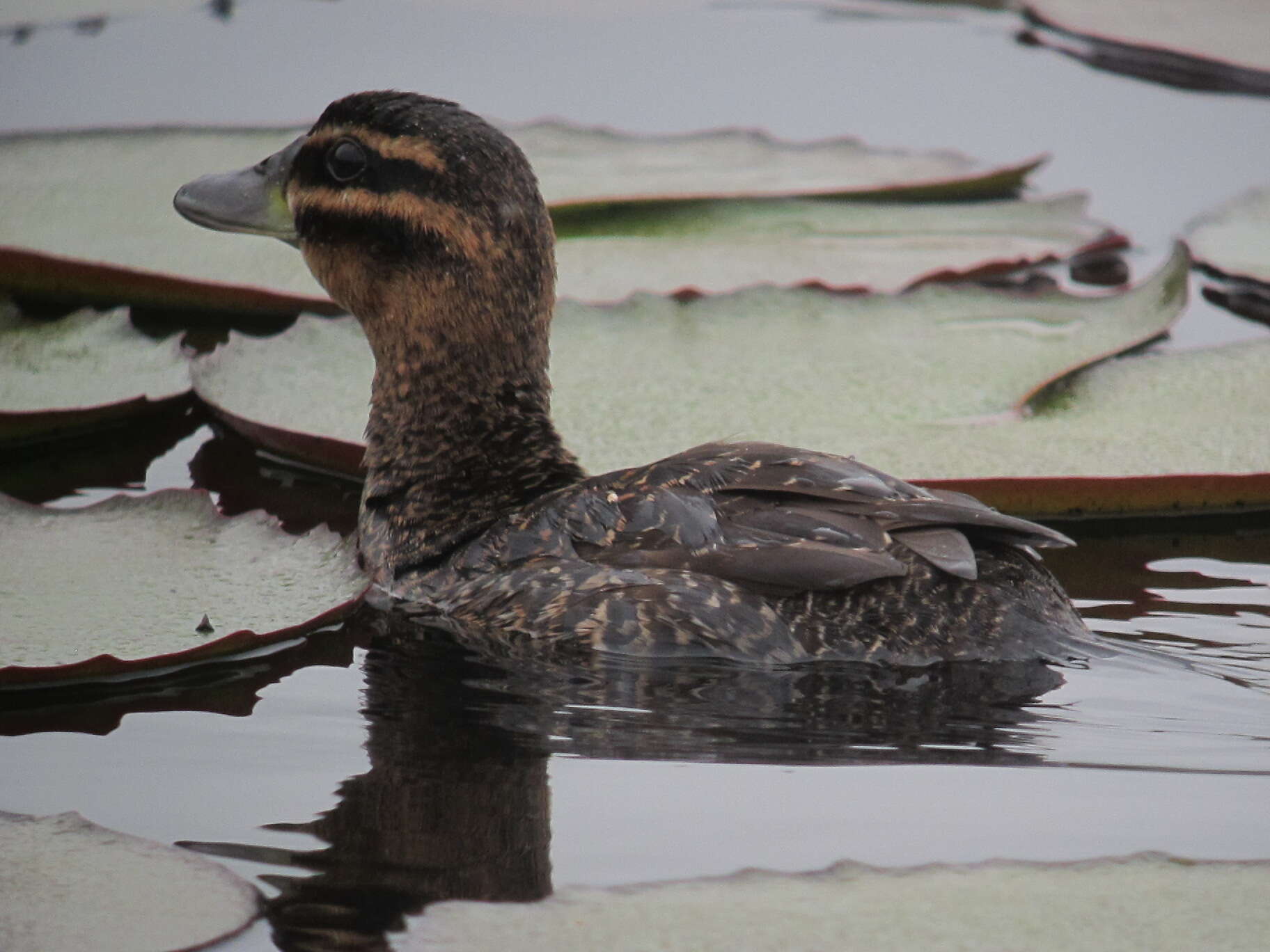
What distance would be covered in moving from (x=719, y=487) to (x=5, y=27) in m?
6.49

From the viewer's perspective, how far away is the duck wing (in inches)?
168

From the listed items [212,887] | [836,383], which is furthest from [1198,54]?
[212,887]

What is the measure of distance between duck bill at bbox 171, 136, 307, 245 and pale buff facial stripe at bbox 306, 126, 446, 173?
307 mm

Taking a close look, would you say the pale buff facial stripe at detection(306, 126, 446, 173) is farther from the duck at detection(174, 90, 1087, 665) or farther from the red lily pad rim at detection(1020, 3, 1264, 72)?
the red lily pad rim at detection(1020, 3, 1264, 72)

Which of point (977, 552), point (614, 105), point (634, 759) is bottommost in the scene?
point (634, 759)

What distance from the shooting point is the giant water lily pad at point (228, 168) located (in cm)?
656

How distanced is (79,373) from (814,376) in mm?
2341

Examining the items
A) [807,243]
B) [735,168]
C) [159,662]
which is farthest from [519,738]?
[735,168]

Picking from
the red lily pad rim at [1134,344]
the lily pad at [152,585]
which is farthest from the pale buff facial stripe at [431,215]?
the red lily pad rim at [1134,344]

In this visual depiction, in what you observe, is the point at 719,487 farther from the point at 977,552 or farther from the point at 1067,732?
the point at 1067,732

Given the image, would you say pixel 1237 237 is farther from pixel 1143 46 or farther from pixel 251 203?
pixel 251 203

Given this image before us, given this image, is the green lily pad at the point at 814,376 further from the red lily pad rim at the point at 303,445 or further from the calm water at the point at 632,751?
the calm water at the point at 632,751

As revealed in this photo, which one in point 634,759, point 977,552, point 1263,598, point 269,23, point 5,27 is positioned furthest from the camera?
point 269,23

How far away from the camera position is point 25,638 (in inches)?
160
